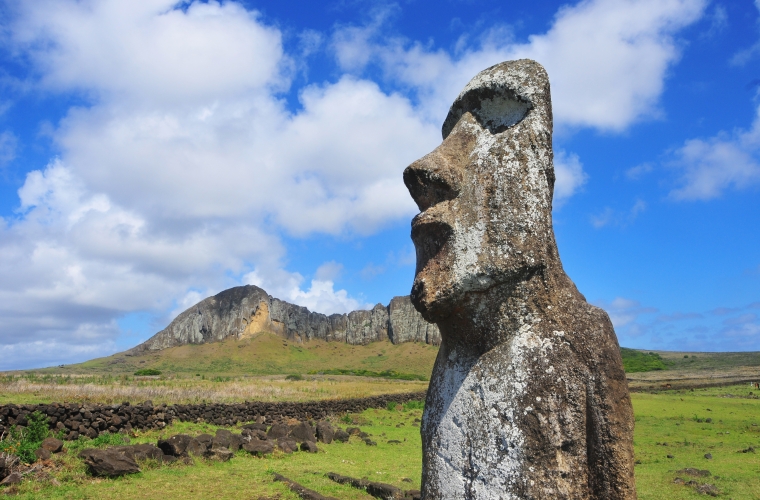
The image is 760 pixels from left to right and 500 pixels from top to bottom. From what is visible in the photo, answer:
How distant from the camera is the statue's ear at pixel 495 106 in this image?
345 cm

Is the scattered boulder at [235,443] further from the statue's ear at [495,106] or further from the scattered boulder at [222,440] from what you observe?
the statue's ear at [495,106]

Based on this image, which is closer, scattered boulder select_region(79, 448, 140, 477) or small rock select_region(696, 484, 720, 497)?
small rock select_region(696, 484, 720, 497)

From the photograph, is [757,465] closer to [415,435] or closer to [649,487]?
[649,487]

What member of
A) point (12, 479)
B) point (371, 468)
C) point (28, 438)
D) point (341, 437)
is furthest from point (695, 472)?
point (28, 438)

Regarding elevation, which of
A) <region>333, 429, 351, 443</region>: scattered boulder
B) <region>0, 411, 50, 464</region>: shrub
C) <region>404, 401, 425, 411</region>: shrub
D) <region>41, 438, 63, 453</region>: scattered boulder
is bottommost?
<region>404, 401, 425, 411</region>: shrub

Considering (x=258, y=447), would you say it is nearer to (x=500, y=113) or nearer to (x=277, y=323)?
(x=500, y=113)

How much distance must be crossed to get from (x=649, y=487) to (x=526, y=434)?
10.5 meters

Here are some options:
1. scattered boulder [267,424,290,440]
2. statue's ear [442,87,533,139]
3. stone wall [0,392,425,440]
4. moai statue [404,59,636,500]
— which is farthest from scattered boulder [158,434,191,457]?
statue's ear [442,87,533,139]

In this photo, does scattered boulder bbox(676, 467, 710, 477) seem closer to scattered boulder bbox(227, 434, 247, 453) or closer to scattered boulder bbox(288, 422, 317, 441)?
scattered boulder bbox(288, 422, 317, 441)

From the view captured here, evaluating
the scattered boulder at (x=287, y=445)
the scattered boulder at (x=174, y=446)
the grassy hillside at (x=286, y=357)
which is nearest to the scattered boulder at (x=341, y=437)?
the scattered boulder at (x=287, y=445)

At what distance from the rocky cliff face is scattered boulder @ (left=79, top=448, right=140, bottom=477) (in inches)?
3789

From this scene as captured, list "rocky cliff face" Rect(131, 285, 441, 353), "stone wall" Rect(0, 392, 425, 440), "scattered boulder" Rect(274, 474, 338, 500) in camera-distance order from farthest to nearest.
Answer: "rocky cliff face" Rect(131, 285, 441, 353)
"stone wall" Rect(0, 392, 425, 440)
"scattered boulder" Rect(274, 474, 338, 500)

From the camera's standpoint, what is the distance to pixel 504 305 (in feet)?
10.1

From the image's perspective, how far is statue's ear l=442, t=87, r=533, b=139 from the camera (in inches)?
136
